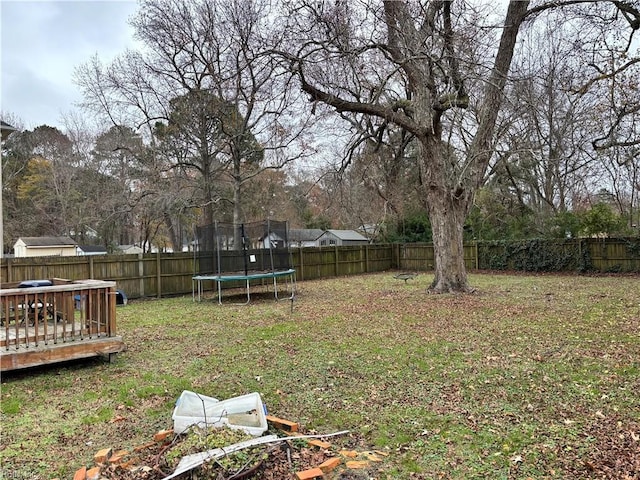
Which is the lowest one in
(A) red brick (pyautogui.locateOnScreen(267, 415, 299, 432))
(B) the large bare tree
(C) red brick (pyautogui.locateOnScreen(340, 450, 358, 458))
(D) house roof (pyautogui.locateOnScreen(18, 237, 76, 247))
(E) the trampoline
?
(C) red brick (pyautogui.locateOnScreen(340, 450, 358, 458))

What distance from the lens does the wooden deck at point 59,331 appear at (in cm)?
450

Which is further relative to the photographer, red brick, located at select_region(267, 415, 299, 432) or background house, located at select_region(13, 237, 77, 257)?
background house, located at select_region(13, 237, 77, 257)

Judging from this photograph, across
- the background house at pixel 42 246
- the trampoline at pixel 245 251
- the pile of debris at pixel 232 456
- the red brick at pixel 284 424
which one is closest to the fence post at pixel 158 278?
the trampoline at pixel 245 251

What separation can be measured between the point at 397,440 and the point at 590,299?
328 inches

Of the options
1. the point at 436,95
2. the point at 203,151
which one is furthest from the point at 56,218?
the point at 436,95

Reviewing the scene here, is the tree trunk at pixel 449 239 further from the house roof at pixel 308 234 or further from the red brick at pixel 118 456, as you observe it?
the house roof at pixel 308 234

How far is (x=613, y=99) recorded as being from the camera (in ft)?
34.4

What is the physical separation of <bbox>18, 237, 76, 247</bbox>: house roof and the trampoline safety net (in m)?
14.9

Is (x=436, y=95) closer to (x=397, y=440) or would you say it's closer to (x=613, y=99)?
(x=613, y=99)

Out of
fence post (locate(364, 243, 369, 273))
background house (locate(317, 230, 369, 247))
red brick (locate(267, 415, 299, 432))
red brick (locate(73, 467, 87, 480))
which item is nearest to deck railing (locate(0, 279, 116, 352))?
red brick (locate(73, 467, 87, 480))

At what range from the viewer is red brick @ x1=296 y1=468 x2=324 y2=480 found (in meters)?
2.38

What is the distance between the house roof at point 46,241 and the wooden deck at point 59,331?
19.8 m

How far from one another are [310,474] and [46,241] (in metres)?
24.5

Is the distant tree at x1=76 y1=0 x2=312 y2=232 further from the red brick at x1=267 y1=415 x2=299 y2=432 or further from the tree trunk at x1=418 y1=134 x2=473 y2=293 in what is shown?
the red brick at x1=267 y1=415 x2=299 y2=432
